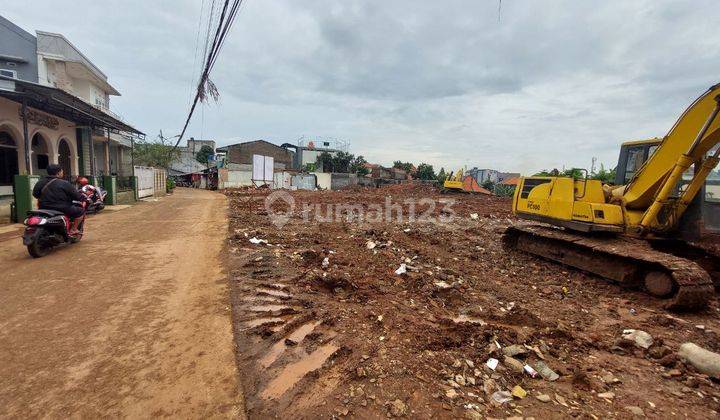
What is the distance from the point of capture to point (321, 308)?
3.93 meters

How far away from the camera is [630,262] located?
5.59m

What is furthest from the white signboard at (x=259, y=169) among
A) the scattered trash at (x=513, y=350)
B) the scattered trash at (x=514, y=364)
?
the scattered trash at (x=514, y=364)

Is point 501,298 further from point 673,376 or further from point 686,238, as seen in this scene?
point 686,238

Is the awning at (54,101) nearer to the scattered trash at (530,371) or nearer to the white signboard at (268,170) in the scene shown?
the scattered trash at (530,371)

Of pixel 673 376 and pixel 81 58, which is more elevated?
pixel 81 58

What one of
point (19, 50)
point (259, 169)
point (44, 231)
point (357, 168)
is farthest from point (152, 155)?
point (44, 231)

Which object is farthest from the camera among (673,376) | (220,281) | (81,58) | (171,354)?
(81,58)

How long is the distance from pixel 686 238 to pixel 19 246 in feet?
40.5

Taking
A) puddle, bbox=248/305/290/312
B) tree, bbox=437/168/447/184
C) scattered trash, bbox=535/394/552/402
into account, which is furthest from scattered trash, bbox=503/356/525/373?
tree, bbox=437/168/447/184

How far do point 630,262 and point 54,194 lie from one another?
1004 centimetres

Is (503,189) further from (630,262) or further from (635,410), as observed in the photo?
(635,410)

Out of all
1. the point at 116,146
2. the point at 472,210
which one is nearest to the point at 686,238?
the point at 472,210

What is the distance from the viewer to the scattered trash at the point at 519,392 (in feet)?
8.60

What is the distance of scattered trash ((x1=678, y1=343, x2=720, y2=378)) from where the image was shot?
3062mm
